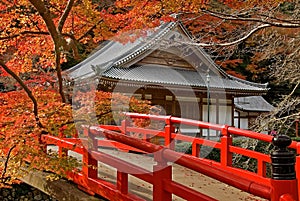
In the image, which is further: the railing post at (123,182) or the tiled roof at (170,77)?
the tiled roof at (170,77)

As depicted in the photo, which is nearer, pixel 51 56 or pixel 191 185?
pixel 191 185

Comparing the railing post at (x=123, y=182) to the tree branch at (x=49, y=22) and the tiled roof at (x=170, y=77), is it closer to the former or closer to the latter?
the tree branch at (x=49, y=22)

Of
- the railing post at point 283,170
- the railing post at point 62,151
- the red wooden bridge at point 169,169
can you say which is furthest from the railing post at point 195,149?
the railing post at point 283,170

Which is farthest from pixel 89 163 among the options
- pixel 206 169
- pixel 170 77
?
pixel 170 77

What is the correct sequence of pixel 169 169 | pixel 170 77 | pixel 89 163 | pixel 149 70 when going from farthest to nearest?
pixel 170 77 < pixel 149 70 < pixel 89 163 < pixel 169 169

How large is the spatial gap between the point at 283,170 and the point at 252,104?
897 inches

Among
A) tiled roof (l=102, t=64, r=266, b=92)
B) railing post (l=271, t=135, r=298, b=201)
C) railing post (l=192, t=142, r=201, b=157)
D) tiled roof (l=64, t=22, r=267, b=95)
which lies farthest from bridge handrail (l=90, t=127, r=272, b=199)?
tiled roof (l=102, t=64, r=266, b=92)

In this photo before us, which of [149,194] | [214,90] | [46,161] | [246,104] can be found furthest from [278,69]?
[246,104]

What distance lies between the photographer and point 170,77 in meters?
15.1

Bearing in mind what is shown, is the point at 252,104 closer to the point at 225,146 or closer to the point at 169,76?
the point at 169,76

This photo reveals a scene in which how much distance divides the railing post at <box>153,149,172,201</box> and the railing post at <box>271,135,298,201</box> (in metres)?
1.45

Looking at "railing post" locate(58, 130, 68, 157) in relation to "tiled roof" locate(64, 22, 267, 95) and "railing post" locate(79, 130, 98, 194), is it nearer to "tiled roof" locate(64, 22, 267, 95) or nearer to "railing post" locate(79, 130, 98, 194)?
"railing post" locate(79, 130, 98, 194)

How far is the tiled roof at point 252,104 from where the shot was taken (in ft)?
76.9

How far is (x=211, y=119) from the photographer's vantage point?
1748cm
